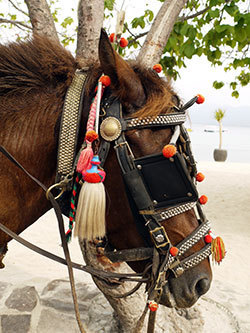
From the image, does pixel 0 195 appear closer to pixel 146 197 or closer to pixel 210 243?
pixel 146 197

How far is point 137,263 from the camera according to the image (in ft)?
5.14

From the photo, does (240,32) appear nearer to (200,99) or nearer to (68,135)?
(200,99)

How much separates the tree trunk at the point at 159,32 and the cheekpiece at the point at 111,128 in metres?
1.57

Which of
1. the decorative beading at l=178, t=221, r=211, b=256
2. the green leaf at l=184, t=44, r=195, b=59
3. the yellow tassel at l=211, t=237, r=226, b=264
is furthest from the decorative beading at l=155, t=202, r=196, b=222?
the green leaf at l=184, t=44, r=195, b=59

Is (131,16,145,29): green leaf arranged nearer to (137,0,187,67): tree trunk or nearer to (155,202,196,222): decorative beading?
(137,0,187,67): tree trunk

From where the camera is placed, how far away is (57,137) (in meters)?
1.43

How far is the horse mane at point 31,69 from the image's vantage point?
4.78 ft

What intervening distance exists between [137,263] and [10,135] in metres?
0.90

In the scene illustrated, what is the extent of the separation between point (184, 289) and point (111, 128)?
83cm

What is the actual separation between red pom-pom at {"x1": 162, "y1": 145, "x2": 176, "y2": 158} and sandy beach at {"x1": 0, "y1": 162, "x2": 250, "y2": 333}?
222cm

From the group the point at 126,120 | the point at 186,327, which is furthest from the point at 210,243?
the point at 186,327

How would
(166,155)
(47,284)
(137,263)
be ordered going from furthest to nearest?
(47,284) < (137,263) < (166,155)

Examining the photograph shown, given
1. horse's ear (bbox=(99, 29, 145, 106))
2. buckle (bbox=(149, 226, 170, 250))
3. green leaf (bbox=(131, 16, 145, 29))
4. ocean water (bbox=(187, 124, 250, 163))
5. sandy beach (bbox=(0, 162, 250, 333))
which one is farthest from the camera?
ocean water (bbox=(187, 124, 250, 163))

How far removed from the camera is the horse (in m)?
1.38
